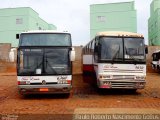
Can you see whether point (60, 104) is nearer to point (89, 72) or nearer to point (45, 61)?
point (45, 61)

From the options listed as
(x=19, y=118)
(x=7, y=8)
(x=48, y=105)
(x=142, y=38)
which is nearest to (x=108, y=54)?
(x=142, y=38)

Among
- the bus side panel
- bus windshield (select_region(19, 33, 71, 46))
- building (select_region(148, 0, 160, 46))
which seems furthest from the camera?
building (select_region(148, 0, 160, 46))

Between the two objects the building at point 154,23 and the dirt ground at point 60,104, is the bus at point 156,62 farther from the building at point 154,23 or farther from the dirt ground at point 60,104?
the dirt ground at point 60,104

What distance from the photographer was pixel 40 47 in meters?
17.8

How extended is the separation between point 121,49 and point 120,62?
0.65 metres

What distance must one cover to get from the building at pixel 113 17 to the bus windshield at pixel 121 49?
107 ft

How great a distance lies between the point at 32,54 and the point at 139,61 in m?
5.28

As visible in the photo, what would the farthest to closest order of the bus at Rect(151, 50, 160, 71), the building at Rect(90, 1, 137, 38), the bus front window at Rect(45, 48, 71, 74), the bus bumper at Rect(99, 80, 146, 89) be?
1. the building at Rect(90, 1, 137, 38)
2. the bus at Rect(151, 50, 160, 71)
3. the bus bumper at Rect(99, 80, 146, 89)
4. the bus front window at Rect(45, 48, 71, 74)

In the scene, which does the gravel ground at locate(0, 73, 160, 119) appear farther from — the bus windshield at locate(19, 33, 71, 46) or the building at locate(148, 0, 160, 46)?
the building at locate(148, 0, 160, 46)

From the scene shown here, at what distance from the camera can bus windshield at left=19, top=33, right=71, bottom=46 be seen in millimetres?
17984

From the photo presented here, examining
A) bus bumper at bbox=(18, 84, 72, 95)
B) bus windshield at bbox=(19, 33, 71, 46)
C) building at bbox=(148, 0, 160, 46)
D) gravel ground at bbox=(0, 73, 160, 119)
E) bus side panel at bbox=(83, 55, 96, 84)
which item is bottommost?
gravel ground at bbox=(0, 73, 160, 119)

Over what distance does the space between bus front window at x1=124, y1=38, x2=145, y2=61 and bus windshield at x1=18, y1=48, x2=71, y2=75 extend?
127 inches

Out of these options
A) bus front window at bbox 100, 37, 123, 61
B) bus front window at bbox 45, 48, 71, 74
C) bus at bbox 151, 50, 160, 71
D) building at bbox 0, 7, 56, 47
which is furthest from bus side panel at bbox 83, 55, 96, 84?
building at bbox 0, 7, 56, 47

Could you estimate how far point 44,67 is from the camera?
17703mm
